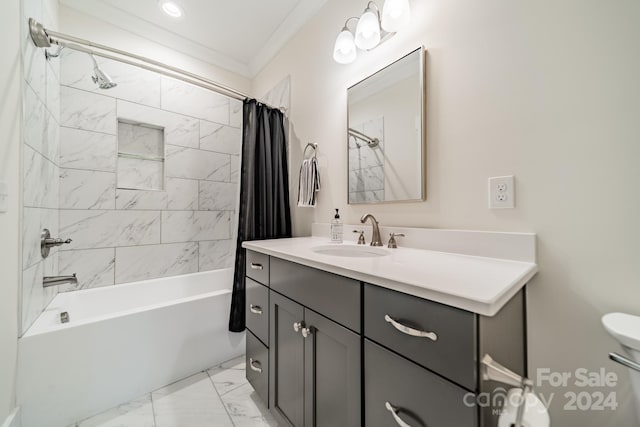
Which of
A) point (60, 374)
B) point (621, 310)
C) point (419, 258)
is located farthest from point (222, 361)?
point (621, 310)

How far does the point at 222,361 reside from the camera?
5.64 ft

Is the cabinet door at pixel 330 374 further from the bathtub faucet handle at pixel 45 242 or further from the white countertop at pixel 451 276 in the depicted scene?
the bathtub faucet handle at pixel 45 242

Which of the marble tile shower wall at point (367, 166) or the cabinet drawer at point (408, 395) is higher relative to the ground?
the marble tile shower wall at point (367, 166)

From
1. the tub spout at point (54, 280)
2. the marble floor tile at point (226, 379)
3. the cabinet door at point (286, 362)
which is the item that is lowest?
the marble floor tile at point (226, 379)

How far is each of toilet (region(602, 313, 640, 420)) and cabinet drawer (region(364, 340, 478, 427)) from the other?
385 millimetres

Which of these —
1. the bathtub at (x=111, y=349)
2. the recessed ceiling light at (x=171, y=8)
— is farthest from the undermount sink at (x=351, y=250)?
the recessed ceiling light at (x=171, y=8)

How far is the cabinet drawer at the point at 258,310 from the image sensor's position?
1161 millimetres

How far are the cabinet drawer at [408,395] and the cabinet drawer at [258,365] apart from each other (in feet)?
2.17

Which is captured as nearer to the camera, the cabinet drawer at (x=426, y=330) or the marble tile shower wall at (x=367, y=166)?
the cabinet drawer at (x=426, y=330)

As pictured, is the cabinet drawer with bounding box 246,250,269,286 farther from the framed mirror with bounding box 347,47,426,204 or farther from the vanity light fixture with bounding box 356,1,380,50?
the vanity light fixture with bounding box 356,1,380,50

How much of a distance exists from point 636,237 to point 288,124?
198 cm

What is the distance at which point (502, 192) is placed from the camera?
2.78ft

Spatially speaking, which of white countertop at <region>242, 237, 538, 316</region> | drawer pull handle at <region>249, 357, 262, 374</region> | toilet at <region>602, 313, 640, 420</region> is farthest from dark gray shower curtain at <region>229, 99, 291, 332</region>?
toilet at <region>602, 313, 640, 420</region>

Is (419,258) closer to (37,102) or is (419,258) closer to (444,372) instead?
(444,372)
